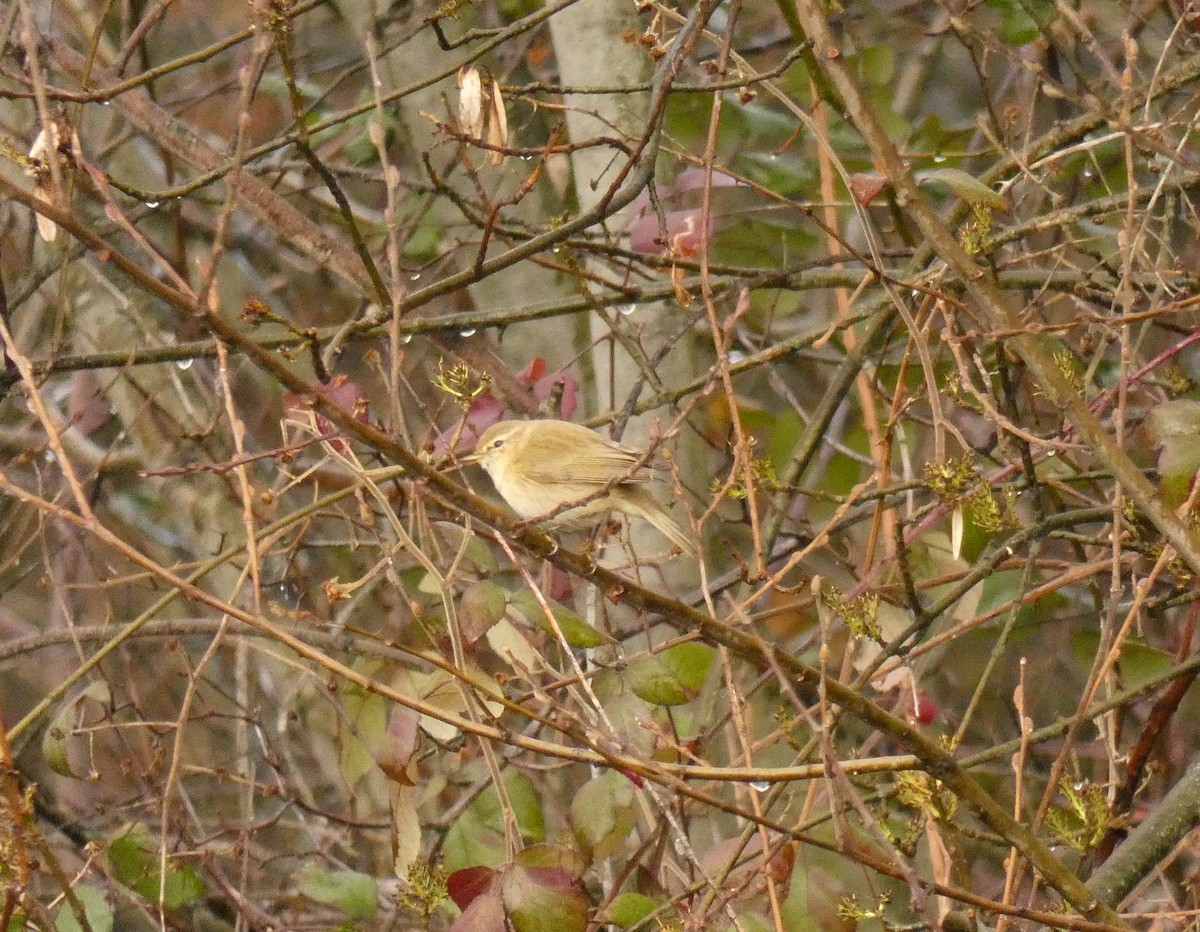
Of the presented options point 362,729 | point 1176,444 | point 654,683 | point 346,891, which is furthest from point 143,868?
point 1176,444

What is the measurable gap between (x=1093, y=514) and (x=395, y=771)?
1.37m

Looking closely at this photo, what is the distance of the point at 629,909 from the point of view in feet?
8.68

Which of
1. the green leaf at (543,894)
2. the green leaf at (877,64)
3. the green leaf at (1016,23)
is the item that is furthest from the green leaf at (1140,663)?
the green leaf at (877,64)

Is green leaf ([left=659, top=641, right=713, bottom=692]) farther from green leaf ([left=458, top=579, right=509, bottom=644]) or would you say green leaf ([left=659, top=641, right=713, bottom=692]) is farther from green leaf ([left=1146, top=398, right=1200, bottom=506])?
green leaf ([left=1146, top=398, right=1200, bottom=506])

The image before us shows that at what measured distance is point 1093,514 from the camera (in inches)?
106

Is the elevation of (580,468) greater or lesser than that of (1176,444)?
lesser

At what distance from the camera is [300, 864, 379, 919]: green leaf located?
3248mm

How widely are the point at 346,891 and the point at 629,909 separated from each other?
2.94 ft

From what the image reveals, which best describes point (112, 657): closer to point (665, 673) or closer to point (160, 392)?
point (160, 392)

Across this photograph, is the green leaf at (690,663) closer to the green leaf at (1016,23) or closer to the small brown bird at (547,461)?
the small brown bird at (547,461)

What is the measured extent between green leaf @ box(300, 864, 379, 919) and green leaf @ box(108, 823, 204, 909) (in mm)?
338

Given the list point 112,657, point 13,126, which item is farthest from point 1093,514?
Answer: point 112,657

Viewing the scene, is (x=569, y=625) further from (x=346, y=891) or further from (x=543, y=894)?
(x=346, y=891)

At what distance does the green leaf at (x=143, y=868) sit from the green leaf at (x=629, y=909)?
3.95 ft
